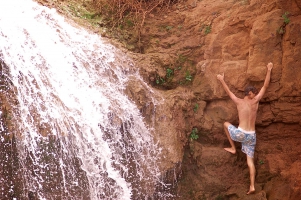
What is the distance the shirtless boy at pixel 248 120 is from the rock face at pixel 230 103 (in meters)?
0.30

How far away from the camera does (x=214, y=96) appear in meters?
5.46

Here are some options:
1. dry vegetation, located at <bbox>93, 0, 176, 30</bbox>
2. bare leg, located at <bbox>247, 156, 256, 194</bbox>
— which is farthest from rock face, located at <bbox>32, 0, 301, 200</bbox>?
dry vegetation, located at <bbox>93, 0, 176, 30</bbox>

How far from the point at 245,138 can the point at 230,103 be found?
71cm

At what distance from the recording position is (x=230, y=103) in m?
5.37

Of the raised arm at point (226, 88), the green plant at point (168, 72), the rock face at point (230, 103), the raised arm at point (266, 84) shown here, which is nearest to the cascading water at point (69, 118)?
the rock face at point (230, 103)

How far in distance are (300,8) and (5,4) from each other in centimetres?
510

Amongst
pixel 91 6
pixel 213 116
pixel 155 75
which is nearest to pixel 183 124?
pixel 213 116

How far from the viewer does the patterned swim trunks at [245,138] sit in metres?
4.93

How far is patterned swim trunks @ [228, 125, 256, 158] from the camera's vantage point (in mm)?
4926

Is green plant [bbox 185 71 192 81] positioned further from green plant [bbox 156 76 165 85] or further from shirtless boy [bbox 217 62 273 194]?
shirtless boy [bbox 217 62 273 194]

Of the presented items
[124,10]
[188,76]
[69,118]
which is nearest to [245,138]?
[188,76]

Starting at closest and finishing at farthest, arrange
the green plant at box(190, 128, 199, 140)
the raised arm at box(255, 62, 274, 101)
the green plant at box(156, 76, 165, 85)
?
the raised arm at box(255, 62, 274, 101) → the green plant at box(190, 128, 199, 140) → the green plant at box(156, 76, 165, 85)

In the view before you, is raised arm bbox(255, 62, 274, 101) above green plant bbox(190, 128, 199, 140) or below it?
above

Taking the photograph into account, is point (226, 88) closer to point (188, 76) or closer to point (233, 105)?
point (233, 105)
